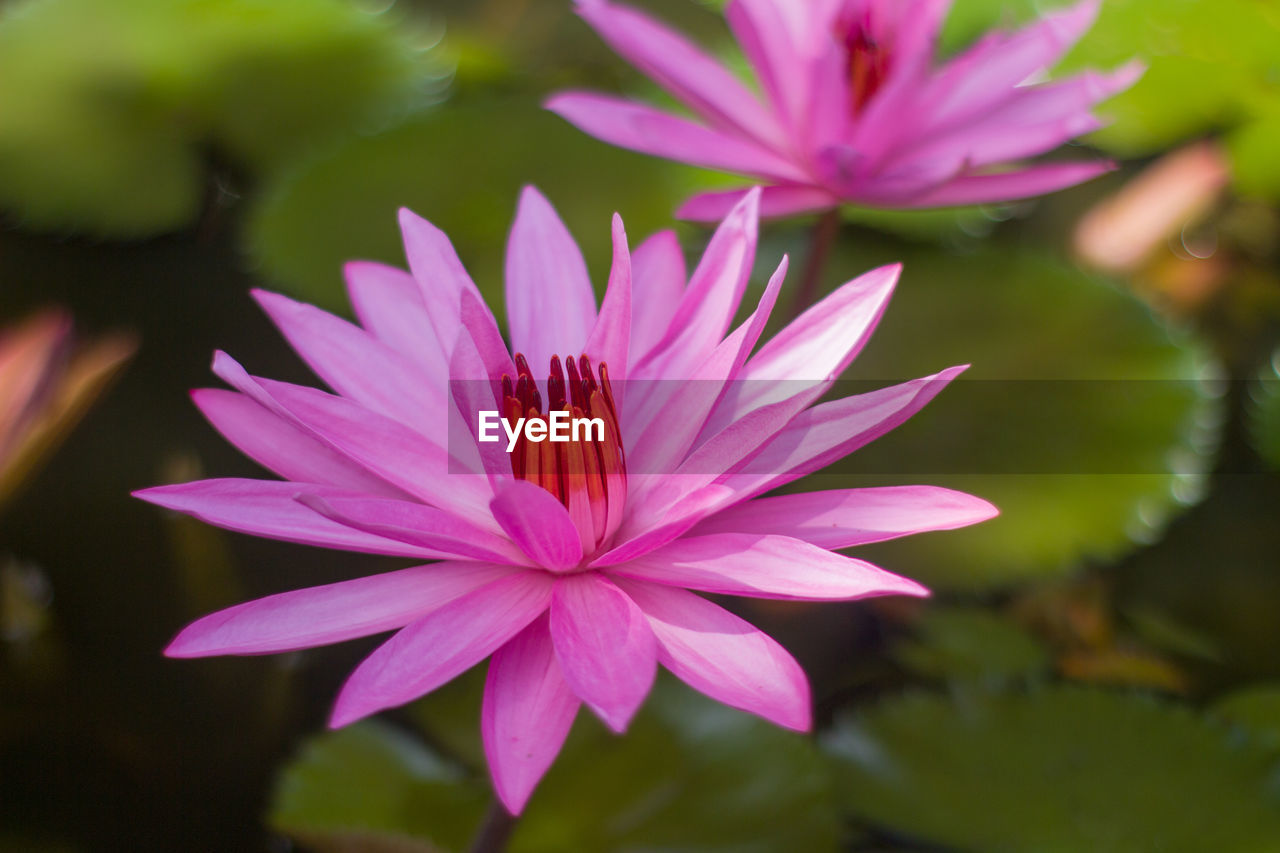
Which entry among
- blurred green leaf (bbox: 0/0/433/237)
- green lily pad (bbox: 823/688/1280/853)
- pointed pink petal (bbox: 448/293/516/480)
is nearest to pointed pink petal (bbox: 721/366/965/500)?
pointed pink petal (bbox: 448/293/516/480)

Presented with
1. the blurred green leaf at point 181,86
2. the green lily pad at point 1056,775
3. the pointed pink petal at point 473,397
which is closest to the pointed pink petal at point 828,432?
the pointed pink petal at point 473,397

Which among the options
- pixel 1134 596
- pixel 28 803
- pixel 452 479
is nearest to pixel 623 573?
pixel 452 479

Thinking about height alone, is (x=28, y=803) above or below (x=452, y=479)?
below

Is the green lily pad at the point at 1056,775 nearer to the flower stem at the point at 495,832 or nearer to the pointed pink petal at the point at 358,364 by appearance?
the flower stem at the point at 495,832

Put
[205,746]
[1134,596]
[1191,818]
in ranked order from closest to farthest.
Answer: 1. [1191,818]
2. [205,746]
3. [1134,596]

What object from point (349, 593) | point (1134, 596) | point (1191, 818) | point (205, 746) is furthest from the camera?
point (1134, 596)

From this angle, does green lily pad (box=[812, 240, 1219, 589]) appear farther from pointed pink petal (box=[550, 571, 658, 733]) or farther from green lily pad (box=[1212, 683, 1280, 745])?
pointed pink petal (box=[550, 571, 658, 733])

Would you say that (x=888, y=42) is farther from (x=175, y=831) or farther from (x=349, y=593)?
(x=175, y=831)

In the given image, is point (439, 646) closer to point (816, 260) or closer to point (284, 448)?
point (284, 448)
